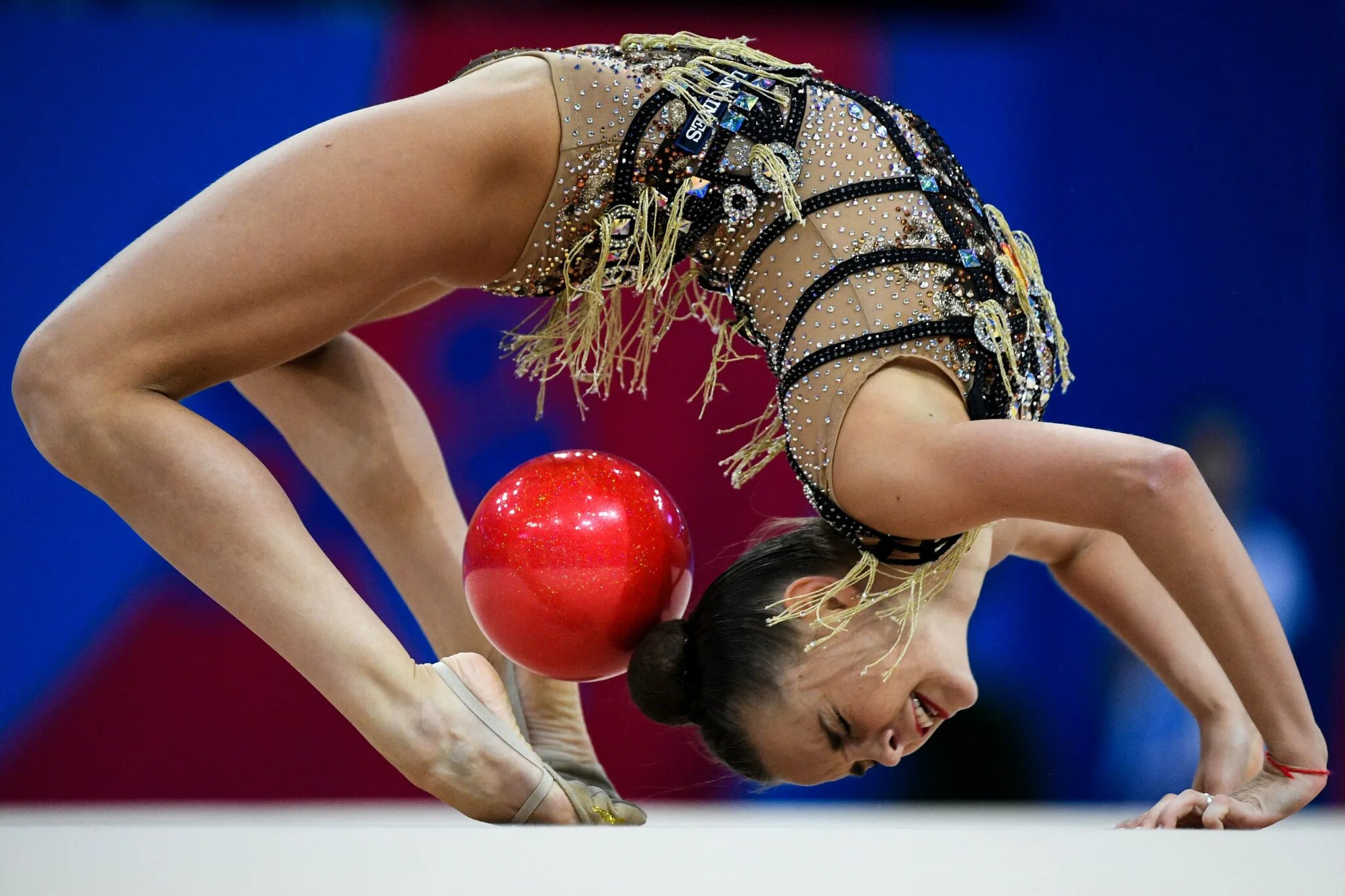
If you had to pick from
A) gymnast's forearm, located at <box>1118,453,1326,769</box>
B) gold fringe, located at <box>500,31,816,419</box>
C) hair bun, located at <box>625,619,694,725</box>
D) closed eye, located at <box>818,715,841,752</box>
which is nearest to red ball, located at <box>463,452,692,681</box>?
hair bun, located at <box>625,619,694,725</box>

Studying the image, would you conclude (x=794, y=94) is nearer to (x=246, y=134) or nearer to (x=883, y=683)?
(x=883, y=683)

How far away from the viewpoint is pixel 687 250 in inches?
66.6

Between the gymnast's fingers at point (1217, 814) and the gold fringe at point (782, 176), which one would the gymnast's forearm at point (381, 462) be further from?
the gymnast's fingers at point (1217, 814)

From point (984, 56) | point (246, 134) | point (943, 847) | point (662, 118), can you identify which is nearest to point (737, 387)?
point (984, 56)

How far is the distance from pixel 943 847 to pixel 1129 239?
93.4 inches

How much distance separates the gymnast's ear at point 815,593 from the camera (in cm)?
165

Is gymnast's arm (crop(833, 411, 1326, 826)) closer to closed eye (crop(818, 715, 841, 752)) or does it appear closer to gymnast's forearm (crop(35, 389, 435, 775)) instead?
closed eye (crop(818, 715, 841, 752))

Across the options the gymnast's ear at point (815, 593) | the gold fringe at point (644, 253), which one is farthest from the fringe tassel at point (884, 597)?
the gold fringe at point (644, 253)

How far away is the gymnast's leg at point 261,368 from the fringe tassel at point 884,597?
0.38 metres

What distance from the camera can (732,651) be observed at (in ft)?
5.48

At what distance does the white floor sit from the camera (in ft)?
3.19

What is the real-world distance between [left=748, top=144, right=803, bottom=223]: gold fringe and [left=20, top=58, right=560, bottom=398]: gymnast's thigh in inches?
9.8

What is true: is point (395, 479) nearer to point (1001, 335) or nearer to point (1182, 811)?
point (1001, 335)

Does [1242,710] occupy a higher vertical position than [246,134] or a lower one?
lower
